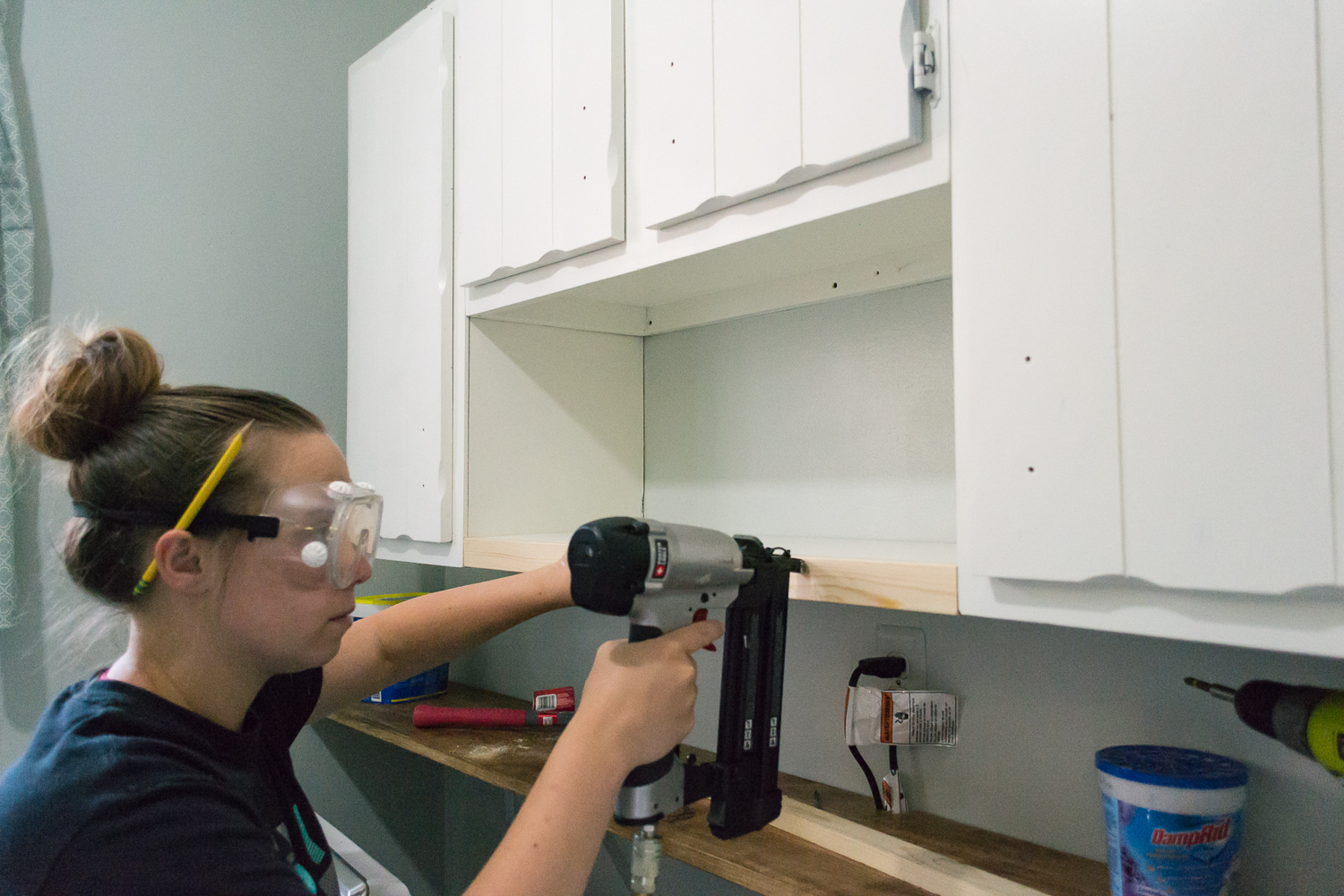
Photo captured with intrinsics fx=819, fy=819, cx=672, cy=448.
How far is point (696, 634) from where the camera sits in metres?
0.74

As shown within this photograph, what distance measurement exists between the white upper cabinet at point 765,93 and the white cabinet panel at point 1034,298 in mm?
71

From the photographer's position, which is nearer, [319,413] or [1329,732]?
[1329,732]

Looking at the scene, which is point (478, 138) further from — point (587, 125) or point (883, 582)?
point (883, 582)

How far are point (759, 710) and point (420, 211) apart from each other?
96 centimetres

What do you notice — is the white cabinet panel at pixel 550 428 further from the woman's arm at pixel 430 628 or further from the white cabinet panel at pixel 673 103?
the white cabinet panel at pixel 673 103

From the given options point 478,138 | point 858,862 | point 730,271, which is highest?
point 478,138

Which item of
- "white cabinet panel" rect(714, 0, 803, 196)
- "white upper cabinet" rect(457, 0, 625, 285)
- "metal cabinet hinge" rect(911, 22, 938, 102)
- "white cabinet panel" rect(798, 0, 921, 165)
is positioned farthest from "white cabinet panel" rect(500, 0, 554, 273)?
"metal cabinet hinge" rect(911, 22, 938, 102)

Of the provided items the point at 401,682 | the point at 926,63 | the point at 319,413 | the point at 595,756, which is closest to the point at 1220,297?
the point at 926,63

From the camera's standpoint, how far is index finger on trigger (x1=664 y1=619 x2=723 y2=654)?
2.38 feet

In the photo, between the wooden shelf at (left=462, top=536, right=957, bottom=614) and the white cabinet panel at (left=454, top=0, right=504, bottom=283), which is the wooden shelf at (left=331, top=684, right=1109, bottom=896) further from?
the white cabinet panel at (left=454, top=0, right=504, bottom=283)

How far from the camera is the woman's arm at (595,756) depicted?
0.61 m

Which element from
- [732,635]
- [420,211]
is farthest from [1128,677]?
[420,211]

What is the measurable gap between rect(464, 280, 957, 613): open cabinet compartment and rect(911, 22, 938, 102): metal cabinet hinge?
0.36 meters

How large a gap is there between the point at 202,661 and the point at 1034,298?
0.78m
